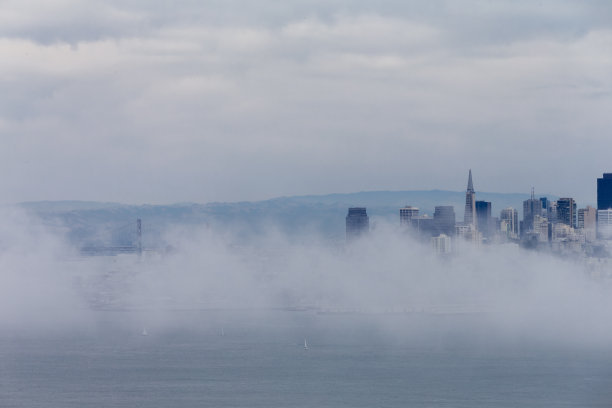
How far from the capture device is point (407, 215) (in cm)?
6656

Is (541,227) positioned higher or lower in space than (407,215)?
lower

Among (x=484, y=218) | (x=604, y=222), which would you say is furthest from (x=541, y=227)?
(x=484, y=218)

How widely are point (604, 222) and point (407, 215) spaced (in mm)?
12644

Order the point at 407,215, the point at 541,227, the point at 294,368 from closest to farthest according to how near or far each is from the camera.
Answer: the point at 294,368, the point at 541,227, the point at 407,215

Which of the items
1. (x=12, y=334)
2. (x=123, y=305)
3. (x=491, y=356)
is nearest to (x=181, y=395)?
(x=491, y=356)

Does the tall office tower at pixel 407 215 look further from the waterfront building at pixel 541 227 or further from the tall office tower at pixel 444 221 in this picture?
the waterfront building at pixel 541 227

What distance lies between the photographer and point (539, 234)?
60438 mm

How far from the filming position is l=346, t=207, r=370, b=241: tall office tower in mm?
66750

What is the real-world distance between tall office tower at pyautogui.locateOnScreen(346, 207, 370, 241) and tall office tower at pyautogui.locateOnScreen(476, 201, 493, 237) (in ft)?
24.4

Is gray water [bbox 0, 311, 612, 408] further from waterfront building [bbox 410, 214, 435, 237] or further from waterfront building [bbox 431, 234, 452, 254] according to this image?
waterfront building [bbox 410, 214, 435, 237]

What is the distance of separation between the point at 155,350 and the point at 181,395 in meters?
7.80

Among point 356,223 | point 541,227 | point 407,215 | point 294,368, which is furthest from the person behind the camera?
point 356,223

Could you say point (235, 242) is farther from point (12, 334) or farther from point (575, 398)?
point (575, 398)

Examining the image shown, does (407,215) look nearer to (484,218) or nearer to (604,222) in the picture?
(484,218)
